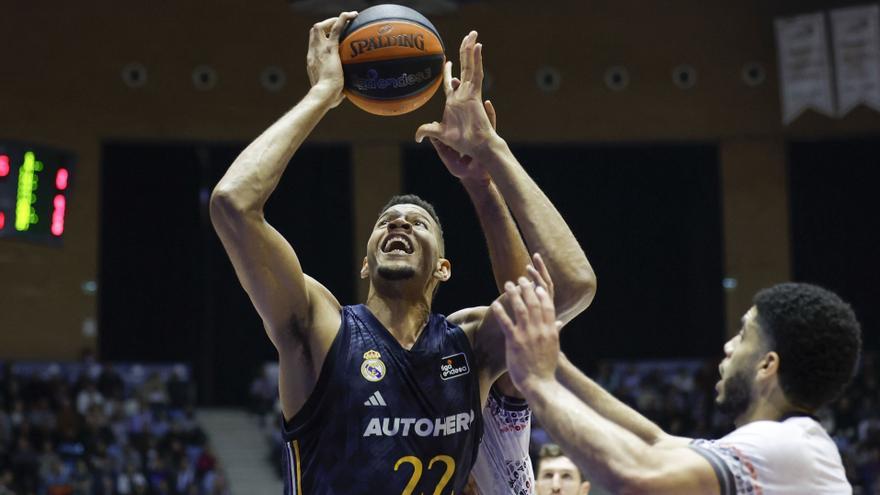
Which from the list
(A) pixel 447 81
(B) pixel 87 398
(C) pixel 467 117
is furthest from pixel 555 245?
(B) pixel 87 398

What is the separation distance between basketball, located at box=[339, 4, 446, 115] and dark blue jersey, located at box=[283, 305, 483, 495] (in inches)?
34.2

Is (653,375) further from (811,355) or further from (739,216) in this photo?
(811,355)

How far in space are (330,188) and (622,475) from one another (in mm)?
17709

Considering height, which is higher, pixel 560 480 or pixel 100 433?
pixel 560 480

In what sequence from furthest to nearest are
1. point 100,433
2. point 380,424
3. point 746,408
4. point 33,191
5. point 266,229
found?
point 100,433 → point 33,191 → point 380,424 → point 266,229 → point 746,408

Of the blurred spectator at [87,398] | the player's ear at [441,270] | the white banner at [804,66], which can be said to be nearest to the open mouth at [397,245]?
the player's ear at [441,270]

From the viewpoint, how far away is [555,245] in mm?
3762

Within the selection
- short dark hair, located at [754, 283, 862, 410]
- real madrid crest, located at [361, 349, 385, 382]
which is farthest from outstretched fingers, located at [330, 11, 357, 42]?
short dark hair, located at [754, 283, 862, 410]

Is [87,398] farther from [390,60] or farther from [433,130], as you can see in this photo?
[433,130]

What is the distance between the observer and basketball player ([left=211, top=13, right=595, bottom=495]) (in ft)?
12.0

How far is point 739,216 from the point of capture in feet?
66.2

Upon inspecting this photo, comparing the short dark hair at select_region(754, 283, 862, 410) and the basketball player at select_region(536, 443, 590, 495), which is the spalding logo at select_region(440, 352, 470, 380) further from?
the basketball player at select_region(536, 443, 590, 495)

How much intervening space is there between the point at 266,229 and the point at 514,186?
2.77 feet

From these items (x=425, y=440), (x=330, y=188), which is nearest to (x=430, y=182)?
(x=330, y=188)
